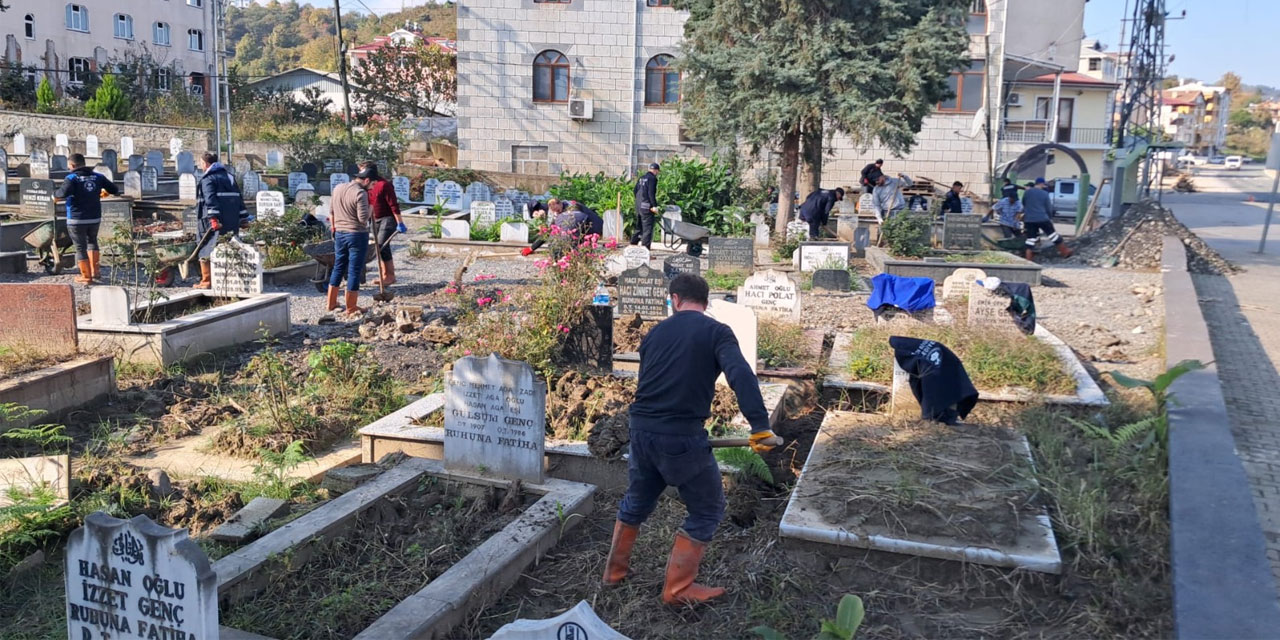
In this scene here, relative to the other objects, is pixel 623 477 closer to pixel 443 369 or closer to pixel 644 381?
pixel 644 381

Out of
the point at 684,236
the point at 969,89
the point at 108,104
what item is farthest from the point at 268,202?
the point at 969,89

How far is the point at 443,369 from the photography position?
30.3ft

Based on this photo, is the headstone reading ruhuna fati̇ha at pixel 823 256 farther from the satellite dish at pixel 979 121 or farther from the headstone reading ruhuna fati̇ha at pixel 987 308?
the satellite dish at pixel 979 121

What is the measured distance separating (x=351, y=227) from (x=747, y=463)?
6909mm

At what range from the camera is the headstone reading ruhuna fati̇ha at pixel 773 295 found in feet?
34.9

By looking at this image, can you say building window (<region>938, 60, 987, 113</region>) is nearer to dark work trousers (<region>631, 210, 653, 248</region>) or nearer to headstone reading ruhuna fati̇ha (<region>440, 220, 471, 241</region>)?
dark work trousers (<region>631, 210, 653, 248</region>)

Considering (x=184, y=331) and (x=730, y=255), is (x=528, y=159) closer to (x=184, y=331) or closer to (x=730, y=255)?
(x=730, y=255)

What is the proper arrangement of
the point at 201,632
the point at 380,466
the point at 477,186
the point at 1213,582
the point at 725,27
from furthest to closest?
the point at 477,186 → the point at 725,27 → the point at 380,466 → the point at 1213,582 → the point at 201,632

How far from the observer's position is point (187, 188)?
839 inches

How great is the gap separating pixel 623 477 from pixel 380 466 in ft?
5.06

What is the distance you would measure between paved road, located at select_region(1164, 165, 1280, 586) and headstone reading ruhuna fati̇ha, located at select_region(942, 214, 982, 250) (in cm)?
392

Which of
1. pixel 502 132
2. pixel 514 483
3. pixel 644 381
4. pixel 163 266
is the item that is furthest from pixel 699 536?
pixel 502 132

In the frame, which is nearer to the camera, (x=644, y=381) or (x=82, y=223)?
(x=644, y=381)

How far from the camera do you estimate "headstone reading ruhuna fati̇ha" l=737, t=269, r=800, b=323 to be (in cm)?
1064
